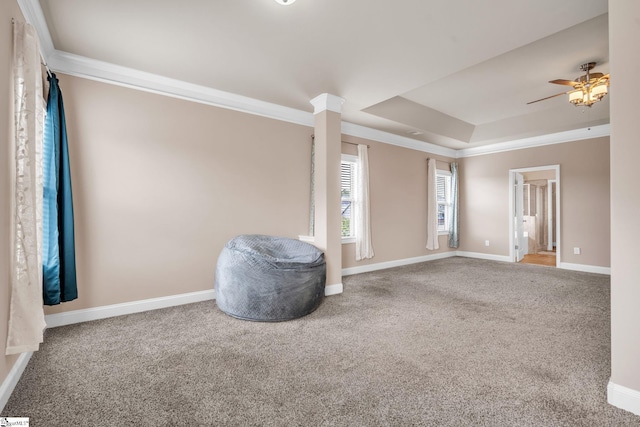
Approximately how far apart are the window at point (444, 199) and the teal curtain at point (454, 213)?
81mm

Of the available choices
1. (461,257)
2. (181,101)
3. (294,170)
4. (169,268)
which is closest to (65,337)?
(169,268)

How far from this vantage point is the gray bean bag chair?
2.94 m

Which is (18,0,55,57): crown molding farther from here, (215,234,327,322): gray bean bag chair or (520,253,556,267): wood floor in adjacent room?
(520,253,556,267): wood floor in adjacent room

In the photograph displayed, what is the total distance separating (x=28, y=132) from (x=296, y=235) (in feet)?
10.1

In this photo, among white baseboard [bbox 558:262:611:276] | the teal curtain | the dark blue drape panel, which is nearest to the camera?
the dark blue drape panel

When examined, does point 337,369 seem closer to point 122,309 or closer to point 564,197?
point 122,309

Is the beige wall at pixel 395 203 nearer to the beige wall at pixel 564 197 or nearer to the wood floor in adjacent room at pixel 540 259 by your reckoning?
the beige wall at pixel 564 197

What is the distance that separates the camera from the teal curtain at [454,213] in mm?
6883

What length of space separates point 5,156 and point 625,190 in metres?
3.49

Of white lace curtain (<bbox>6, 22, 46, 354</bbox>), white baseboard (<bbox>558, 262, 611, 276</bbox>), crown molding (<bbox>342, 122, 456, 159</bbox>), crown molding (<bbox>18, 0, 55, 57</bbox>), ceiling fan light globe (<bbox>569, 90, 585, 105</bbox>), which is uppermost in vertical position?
crown molding (<bbox>18, 0, 55, 57</bbox>)

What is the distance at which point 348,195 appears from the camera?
520 centimetres

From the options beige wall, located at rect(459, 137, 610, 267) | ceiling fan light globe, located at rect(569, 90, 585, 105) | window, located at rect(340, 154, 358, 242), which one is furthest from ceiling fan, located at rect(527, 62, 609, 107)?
window, located at rect(340, 154, 358, 242)

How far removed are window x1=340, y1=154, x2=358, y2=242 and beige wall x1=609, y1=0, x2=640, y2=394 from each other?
366cm

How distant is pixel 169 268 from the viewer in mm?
3430
